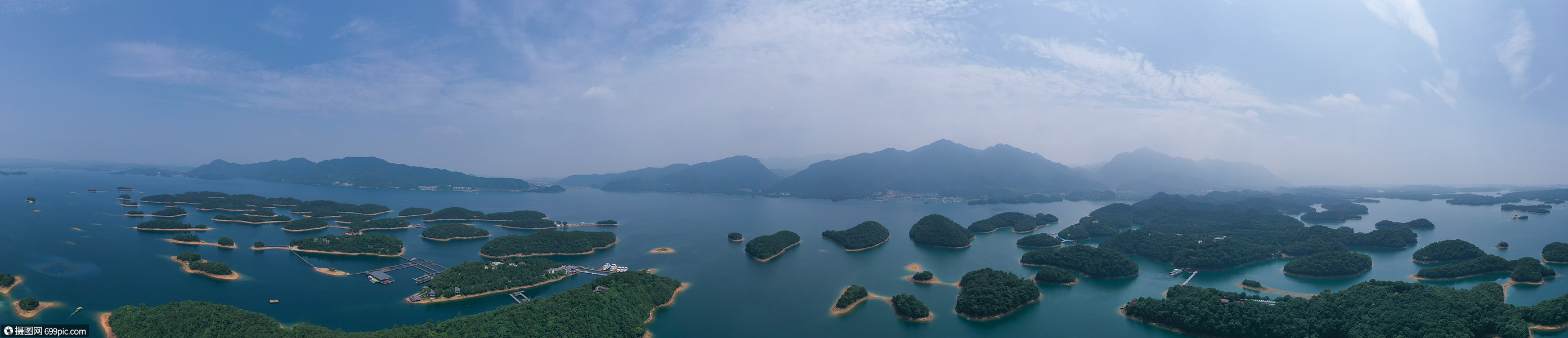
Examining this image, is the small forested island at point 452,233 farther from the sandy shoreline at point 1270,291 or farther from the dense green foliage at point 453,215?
the sandy shoreline at point 1270,291

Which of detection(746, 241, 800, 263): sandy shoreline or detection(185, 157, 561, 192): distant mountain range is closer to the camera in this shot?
detection(746, 241, 800, 263): sandy shoreline

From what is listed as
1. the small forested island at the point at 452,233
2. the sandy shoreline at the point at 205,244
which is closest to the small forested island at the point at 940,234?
the small forested island at the point at 452,233

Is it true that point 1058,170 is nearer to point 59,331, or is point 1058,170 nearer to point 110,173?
point 59,331

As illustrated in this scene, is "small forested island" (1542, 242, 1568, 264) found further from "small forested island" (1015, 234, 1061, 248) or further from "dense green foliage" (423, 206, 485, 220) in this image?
"dense green foliage" (423, 206, 485, 220)

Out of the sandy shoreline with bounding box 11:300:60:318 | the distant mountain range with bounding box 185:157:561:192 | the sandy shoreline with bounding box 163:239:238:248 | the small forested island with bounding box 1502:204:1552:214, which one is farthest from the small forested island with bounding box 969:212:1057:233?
the distant mountain range with bounding box 185:157:561:192

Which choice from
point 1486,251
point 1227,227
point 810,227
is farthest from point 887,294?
point 1486,251

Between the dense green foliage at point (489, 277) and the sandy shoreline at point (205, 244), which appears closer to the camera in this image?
the dense green foliage at point (489, 277)

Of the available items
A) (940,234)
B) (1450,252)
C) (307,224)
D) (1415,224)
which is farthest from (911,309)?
(1415,224)
